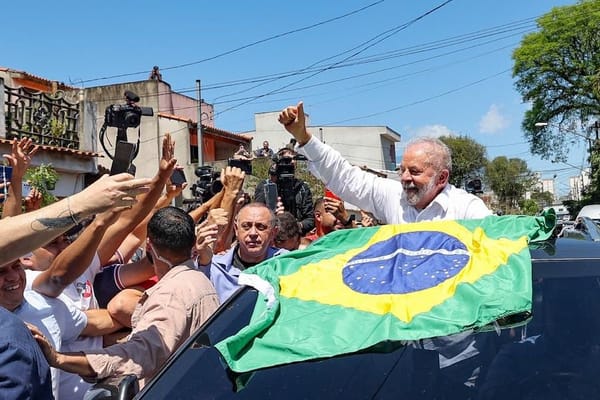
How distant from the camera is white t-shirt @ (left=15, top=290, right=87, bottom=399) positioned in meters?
2.75

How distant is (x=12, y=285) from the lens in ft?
8.68

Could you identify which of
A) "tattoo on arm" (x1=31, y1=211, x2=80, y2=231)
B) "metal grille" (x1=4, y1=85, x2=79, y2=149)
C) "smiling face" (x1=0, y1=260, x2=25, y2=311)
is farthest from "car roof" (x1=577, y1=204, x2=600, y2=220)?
"tattoo on arm" (x1=31, y1=211, x2=80, y2=231)

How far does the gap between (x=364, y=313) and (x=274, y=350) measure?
329mm

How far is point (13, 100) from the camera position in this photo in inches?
505

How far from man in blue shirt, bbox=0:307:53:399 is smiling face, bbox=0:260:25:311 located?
559 mm

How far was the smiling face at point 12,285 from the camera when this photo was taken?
2615mm

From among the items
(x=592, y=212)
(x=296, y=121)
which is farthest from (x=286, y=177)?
(x=592, y=212)

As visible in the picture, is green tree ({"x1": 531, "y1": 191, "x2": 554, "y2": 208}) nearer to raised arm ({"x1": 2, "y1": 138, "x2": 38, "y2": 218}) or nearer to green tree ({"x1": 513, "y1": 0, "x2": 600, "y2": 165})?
green tree ({"x1": 513, "y1": 0, "x2": 600, "y2": 165})

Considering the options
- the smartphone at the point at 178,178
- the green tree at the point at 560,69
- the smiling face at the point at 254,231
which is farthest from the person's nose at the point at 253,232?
the green tree at the point at 560,69

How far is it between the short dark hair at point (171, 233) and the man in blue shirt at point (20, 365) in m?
0.98

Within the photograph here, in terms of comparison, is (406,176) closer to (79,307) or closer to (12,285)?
(79,307)

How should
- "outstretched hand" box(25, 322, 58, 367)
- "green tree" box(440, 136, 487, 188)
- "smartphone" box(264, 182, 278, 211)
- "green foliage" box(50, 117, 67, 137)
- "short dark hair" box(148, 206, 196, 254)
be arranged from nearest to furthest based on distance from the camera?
"outstretched hand" box(25, 322, 58, 367), "short dark hair" box(148, 206, 196, 254), "smartphone" box(264, 182, 278, 211), "green foliage" box(50, 117, 67, 137), "green tree" box(440, 136, 487, 188)

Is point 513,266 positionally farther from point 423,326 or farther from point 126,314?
point 126,314

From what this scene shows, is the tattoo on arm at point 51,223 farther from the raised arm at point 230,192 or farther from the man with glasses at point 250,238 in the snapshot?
the raised arm at point 230,192
